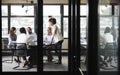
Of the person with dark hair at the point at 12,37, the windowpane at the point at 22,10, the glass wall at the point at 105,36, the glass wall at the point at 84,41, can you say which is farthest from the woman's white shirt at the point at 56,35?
the glass wall at the point at 105,36

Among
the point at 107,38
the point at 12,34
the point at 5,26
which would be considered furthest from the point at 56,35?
the point at 107,38

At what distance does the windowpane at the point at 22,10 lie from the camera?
654 centimetres

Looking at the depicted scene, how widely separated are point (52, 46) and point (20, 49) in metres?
0.87

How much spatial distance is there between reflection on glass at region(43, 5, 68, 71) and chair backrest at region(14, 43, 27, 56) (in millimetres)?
545

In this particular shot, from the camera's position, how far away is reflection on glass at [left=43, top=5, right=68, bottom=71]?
6531 mm

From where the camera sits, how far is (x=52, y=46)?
6.64m

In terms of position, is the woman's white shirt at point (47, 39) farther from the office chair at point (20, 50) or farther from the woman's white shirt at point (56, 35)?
the office chair at point (20, 50)

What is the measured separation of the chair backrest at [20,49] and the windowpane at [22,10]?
0.83 metres

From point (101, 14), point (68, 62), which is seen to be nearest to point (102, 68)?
point (101, 14)

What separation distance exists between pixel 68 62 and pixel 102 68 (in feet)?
13.6

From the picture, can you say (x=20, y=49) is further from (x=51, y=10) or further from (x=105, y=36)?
(x=105, y=36)

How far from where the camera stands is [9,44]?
21.6 feet

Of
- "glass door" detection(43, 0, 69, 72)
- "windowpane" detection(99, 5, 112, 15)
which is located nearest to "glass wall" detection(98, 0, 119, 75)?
"windowpane" detection(99, 5, 112, 15)

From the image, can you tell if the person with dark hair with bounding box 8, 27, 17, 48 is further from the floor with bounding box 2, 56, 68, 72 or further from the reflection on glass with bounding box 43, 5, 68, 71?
the reflection on glass with bounding box 43, 5, 68, 71
